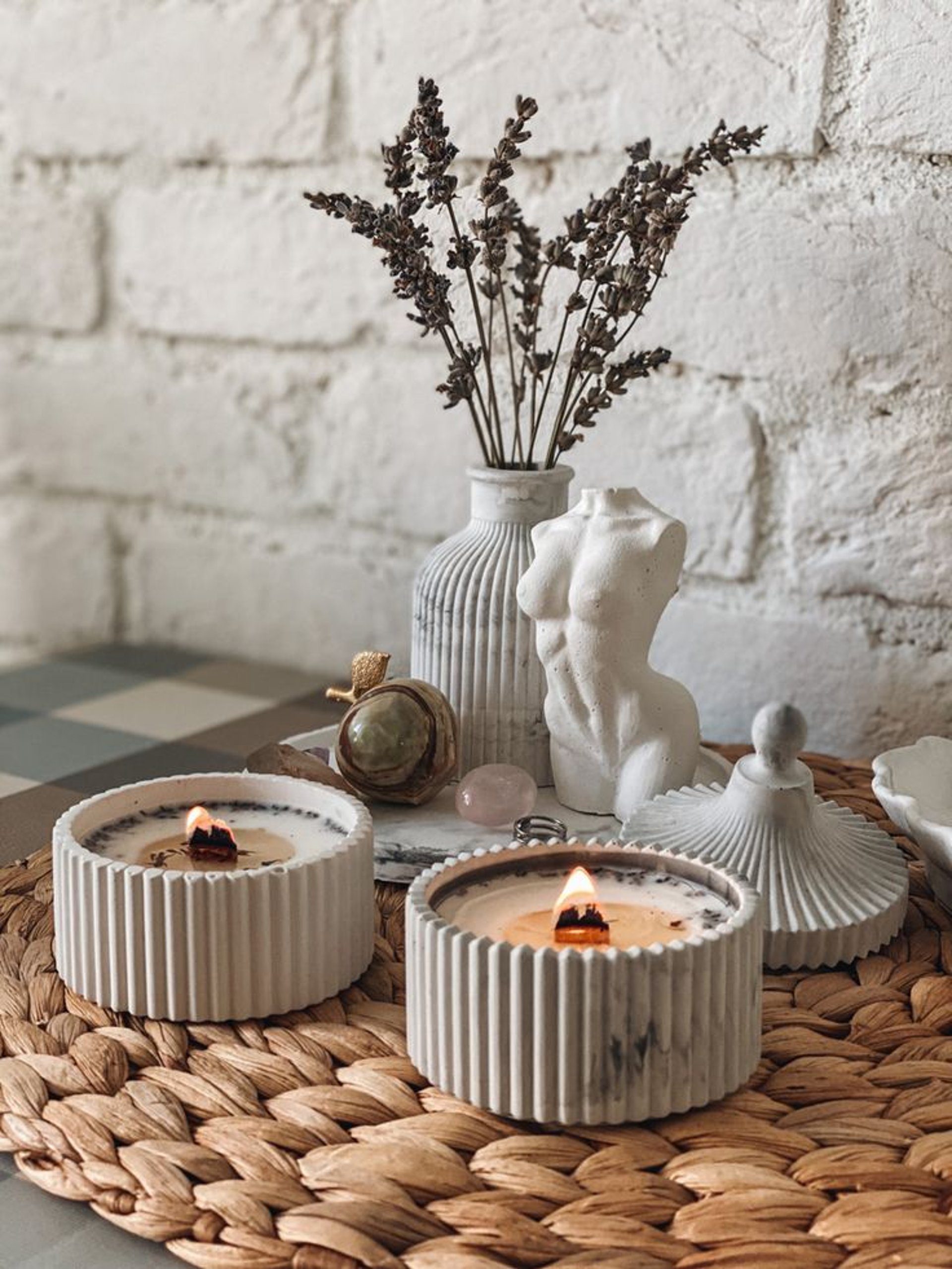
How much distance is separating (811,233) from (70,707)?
0.63 metres

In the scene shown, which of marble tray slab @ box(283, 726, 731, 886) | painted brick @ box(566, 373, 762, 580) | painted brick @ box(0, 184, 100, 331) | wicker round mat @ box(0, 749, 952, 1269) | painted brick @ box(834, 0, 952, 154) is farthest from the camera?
painted brick @ box(0, 184, 100, 331)

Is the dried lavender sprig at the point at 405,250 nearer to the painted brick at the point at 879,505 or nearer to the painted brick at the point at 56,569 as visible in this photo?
the painted brick at the point at 879,505

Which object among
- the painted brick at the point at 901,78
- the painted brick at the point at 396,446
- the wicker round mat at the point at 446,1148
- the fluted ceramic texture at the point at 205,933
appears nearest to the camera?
the wicker round mat at the point at 446,1148

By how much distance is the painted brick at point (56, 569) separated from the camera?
4.70ft

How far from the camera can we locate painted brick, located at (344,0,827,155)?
99 cm

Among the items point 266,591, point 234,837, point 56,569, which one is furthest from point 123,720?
point 234,837

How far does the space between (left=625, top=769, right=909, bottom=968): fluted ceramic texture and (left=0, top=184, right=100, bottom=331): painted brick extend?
814 mm

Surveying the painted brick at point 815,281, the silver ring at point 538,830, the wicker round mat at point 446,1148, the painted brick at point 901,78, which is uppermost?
the painted brick at point 901,78

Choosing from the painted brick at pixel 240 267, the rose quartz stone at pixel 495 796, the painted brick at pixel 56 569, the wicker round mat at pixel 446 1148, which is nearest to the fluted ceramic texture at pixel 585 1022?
the wicker round mat at pixel 446 1148

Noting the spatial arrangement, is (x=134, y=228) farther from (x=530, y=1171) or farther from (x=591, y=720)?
(x=530, y=1171)

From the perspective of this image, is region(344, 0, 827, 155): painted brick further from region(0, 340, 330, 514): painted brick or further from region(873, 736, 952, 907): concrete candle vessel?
region(873, 736, 952, 907): concrete candle vessel

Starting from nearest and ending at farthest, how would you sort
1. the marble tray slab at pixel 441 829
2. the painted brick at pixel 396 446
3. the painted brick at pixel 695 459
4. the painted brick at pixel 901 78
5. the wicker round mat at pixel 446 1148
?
the wicker round mat at pixel 446 1148, the marble tray slab at pixel 441 829, the painted brick at pixel 901 78, the painted brick at pixel 695 459, the painted brick at pixel 396 446

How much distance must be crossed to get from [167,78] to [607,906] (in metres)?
0.90

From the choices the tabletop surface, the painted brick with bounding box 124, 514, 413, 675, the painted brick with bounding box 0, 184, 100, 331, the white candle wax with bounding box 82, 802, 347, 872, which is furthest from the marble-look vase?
the painted brick with bounding box 0, 184, 100, 331
